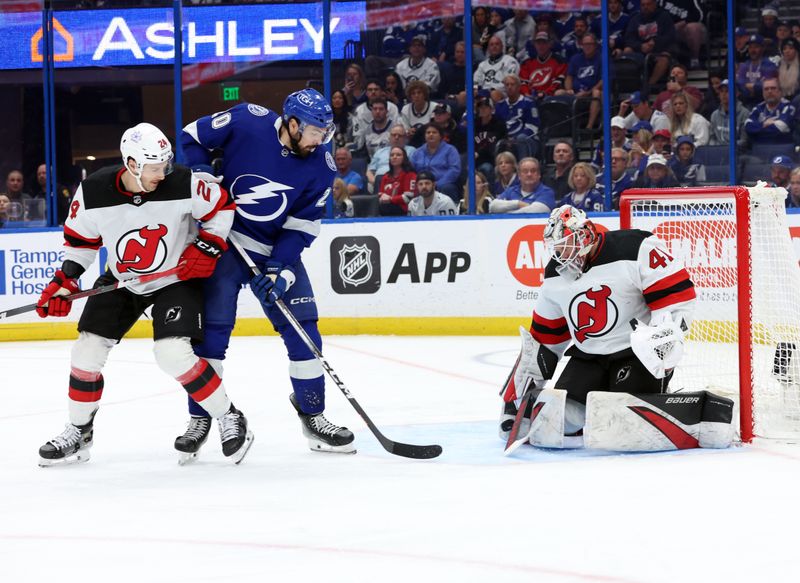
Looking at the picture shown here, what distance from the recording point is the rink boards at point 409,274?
281 inches

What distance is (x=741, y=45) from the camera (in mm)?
7383

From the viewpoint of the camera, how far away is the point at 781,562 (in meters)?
2.22

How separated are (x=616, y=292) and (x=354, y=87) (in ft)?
15.7

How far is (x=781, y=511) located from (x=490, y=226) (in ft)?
15.3

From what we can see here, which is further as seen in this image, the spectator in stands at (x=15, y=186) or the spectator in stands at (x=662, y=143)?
the spectator in stands at (x=15, y=186)

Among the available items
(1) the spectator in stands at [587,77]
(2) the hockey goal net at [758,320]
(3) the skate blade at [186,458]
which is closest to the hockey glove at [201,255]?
(3) the skate blade at [186,458]

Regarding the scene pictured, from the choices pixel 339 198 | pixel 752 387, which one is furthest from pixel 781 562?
pixel 339 198

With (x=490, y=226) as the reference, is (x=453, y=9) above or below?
above

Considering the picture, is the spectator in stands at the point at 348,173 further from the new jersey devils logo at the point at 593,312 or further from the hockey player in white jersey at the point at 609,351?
the new jersey devils logo at the point at 593,312

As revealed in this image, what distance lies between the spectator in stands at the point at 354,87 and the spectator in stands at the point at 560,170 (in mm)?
1380

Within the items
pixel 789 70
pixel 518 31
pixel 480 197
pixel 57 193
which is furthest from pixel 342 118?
pixel 789 70

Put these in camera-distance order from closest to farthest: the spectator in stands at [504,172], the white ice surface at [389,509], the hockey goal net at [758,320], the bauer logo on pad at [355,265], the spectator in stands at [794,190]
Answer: the white ice surface at [389,509], the hockey goal net at [758,320], the spectator in stands at [794,190], the bauer logo on pad at [355,265], the spectator in stands at [504,172]

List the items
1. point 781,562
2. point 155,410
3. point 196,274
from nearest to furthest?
point 781,562, point 196,274, point 155,410

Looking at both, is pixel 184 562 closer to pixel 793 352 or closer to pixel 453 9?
pixel 793 352
